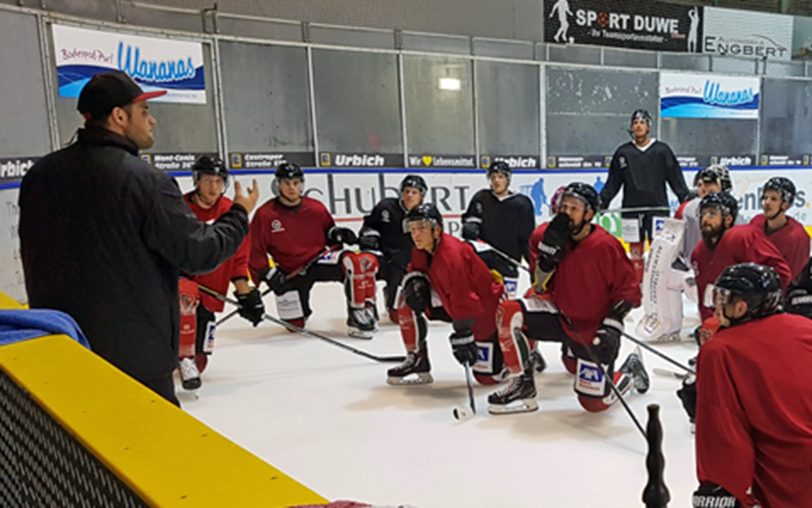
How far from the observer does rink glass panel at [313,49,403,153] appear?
739cm

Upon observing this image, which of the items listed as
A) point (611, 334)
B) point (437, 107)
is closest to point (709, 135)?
point (437, 107)

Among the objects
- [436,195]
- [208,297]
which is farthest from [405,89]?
[208,297]

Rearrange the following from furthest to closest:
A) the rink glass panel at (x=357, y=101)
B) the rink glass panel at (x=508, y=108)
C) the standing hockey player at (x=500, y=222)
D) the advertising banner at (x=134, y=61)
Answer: the rink glass panel at (x=508, y=108) → the rink glass panel at (x=357, y=101) → the advertising banner at (x=134, y=61) → the standing hockey player at (x=500, y=222)

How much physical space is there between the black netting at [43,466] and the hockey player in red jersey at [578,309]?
2.19 m

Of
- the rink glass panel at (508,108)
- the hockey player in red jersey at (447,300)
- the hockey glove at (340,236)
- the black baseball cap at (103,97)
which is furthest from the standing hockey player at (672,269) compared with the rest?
the rink glass panel at (508,108)

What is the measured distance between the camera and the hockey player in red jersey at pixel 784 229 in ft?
11.4

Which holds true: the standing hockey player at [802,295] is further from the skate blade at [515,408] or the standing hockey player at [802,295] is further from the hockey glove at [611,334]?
the skate blade at [515,408]

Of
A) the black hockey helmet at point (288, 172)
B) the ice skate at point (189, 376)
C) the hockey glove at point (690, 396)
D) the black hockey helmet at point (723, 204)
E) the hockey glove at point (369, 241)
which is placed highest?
the black hockey helmet at point (288, 172)

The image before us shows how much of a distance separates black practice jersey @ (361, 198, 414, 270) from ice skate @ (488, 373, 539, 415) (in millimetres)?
2065

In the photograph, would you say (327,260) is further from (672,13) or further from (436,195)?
(672,13)

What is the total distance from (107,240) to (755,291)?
160 centimetres

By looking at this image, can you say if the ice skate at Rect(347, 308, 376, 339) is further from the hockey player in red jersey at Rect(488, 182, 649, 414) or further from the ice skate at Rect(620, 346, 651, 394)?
the ice skate at Rect(620, 346, 651, 394)

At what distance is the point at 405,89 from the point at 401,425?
566 centimetres

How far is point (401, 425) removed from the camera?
2.87 metres
